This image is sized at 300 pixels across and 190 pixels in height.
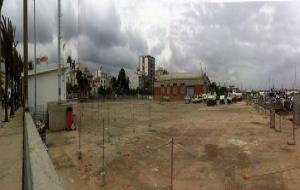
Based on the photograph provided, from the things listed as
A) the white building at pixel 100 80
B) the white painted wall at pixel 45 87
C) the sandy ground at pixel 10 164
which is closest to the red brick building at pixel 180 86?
the white building at pixel 100 80

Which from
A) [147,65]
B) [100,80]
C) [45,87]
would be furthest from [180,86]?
[147,65]

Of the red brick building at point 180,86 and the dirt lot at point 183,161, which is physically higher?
the red brick building at point 180,86

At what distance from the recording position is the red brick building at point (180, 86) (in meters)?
90.1

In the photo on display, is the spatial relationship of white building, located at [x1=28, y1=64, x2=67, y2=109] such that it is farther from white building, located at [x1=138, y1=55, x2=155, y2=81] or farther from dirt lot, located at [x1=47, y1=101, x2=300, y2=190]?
white building, located at [x1=138, y1=55, x2=155, y2=81]

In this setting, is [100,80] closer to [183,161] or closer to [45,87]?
[45,87]

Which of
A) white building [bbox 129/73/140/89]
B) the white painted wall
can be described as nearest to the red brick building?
white building [bbox 129/73/140/89]

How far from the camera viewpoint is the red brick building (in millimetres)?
90062

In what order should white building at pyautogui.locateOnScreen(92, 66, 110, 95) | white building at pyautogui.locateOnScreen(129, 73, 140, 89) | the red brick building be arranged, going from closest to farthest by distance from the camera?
1. the red brick building
2. white building at pyautogui.locateOnScreen(92, 66, 110, 95)
3. white building at pyautogui.locateOnScreen(129, 73, 140, 89)

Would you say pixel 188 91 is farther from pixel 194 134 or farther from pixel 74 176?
pixel 74 176

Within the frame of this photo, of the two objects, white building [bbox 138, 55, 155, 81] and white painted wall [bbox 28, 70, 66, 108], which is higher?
white building [bbox 138, 55, 155, 81]

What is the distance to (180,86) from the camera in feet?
300

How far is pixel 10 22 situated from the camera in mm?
23328

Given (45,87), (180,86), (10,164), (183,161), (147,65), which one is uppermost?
(147,65)

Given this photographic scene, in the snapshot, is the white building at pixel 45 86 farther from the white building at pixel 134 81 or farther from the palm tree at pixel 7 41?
the white building at pixel 134 81
